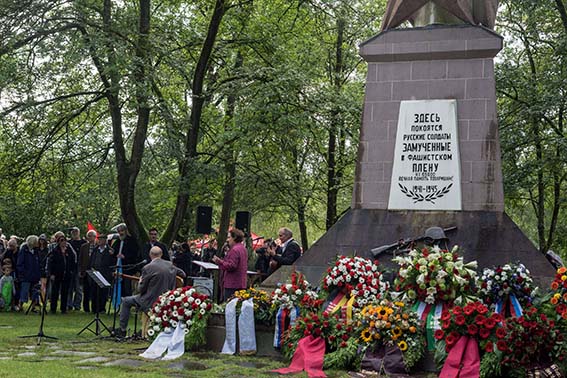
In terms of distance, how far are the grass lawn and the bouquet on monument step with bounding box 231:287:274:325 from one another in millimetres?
586

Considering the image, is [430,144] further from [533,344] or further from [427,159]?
[533,344]

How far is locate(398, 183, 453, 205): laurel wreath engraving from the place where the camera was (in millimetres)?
11906

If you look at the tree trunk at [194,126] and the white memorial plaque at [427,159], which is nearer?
the white memorial plaque at [427,159]

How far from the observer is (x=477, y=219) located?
11703 mm

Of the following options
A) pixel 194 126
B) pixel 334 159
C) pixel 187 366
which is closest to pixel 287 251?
pixel 187 366

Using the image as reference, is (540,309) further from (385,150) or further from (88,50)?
(88,50)

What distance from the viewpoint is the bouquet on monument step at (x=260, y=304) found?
1057cm

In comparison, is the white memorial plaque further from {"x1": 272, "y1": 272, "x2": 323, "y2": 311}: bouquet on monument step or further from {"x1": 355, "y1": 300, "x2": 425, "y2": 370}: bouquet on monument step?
{"x1": 355, "y1": 300, "x2": 425, "y2": 370}: bouquet on monument step

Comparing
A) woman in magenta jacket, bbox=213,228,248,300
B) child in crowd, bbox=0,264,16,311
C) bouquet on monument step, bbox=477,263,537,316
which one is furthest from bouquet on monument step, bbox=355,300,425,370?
child in crowd, bbox=0,264,16,311

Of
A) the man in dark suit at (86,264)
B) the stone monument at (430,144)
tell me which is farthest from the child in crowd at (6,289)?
the stone monument at (430,144)

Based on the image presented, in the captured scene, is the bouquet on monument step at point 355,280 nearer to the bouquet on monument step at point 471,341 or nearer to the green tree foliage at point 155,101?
the bouquet on monument step at point 471,341

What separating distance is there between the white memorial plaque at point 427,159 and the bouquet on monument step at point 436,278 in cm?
211

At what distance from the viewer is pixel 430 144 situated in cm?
1207

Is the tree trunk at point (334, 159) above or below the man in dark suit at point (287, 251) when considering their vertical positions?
above
